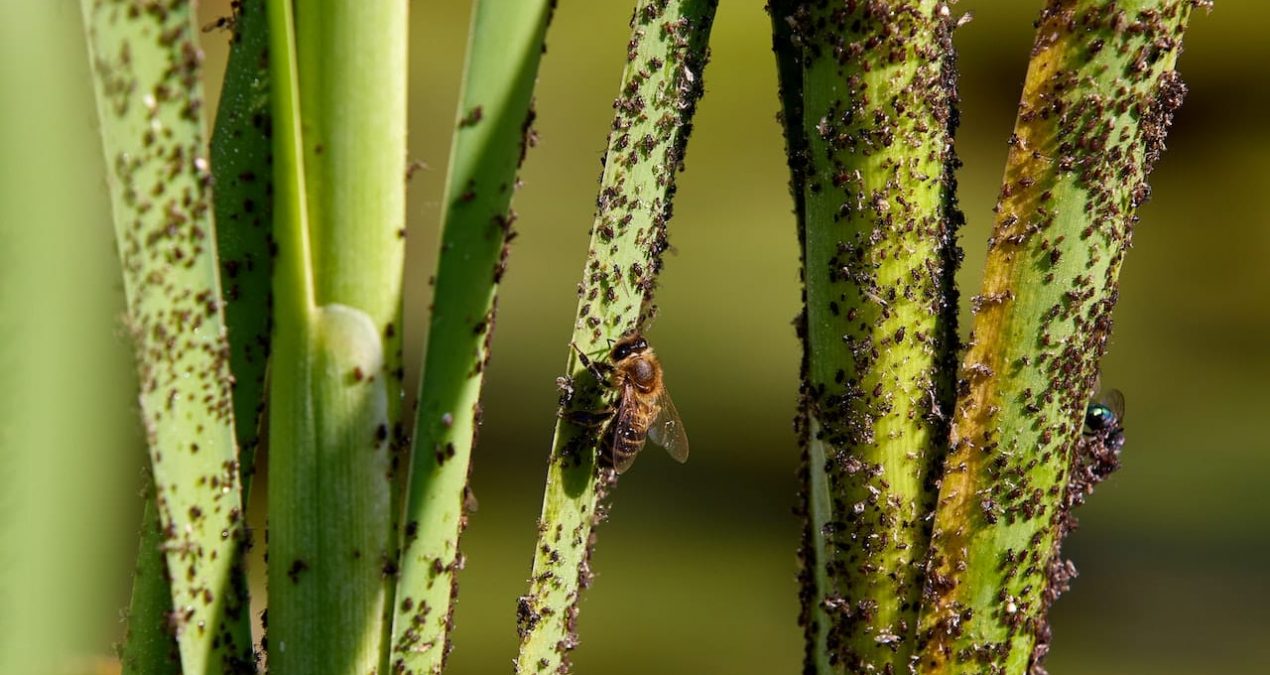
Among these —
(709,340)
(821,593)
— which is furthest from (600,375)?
(709,340)

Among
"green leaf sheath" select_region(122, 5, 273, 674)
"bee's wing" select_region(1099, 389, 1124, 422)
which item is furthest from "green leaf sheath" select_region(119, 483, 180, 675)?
"bee's wing" select_region(1099, 389, 1124, 422)

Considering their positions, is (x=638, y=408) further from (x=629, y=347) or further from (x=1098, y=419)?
(x=1098, y=419)

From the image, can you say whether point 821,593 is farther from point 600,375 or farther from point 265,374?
point 265,374

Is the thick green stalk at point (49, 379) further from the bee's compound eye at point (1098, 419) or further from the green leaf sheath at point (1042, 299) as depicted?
the bee's compound eye at point (1098, 419)

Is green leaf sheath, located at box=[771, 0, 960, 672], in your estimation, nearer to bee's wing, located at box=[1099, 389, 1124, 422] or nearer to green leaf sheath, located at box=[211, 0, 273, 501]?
green leaf sheath, located at box=[211, 0, 273, 501]

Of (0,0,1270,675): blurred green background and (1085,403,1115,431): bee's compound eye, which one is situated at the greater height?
(0,0,1270,675): blurred green background

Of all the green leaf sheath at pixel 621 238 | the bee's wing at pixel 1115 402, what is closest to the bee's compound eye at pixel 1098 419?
the bee's wing at pixel 1115 402

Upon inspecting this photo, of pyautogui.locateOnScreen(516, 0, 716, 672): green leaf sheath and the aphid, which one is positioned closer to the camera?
pyautogui.locateOnScreen(516, 0, 716, 672): green leaf sheath
